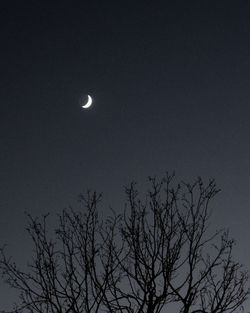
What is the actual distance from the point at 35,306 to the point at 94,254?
64.7 inches

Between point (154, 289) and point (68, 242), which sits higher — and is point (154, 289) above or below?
below

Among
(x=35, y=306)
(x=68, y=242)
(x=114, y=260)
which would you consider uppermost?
(x=68, y=242)

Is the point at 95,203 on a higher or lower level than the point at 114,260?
higher

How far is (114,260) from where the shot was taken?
8812mm

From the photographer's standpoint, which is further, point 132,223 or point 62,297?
point 132,223

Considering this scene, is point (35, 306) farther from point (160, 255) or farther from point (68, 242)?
point (160, 255)

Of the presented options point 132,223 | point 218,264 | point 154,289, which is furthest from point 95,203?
point 218,264

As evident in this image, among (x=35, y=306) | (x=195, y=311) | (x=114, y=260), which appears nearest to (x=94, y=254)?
(x=114, y=260)

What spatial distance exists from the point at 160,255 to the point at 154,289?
691 mm

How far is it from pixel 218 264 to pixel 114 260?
234 centimetres

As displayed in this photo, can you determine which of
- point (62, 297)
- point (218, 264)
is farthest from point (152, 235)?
point (62, 297)

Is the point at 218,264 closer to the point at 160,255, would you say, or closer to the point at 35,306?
the point at 160,255

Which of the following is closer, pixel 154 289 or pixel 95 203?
pixel 154 289

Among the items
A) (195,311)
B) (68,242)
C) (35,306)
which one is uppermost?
(68,242)
